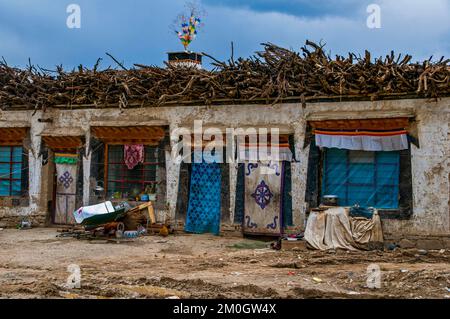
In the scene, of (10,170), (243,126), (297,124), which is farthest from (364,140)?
(10,170)

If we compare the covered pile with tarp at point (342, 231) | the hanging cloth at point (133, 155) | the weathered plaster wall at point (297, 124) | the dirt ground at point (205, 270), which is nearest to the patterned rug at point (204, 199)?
the weathered plaster wall at point (297, 124)

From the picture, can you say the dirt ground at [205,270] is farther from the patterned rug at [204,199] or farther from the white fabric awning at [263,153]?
the white fabric awning at [263,153]

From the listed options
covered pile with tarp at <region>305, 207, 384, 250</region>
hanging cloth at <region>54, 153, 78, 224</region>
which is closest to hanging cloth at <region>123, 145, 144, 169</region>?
hanging cloth at <region>54, 153, 78, 224</region>

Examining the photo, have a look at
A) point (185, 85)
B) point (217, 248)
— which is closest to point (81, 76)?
A: point (185, 85)

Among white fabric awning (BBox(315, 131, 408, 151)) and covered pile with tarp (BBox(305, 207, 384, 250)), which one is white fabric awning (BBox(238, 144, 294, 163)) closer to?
white fabric awning (BBox(315, 131, 408, 151))

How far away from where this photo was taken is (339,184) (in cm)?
1250

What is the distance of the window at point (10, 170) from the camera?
51.9 feet

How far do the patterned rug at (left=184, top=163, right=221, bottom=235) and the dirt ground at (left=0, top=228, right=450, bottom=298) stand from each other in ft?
2.20

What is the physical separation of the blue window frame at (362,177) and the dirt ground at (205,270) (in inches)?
62.0

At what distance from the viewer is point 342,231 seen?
11.4m

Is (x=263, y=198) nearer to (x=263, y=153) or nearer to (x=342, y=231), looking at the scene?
(x=263, y=153)

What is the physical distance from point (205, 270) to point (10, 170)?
9055 mm

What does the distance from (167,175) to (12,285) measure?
660cm
